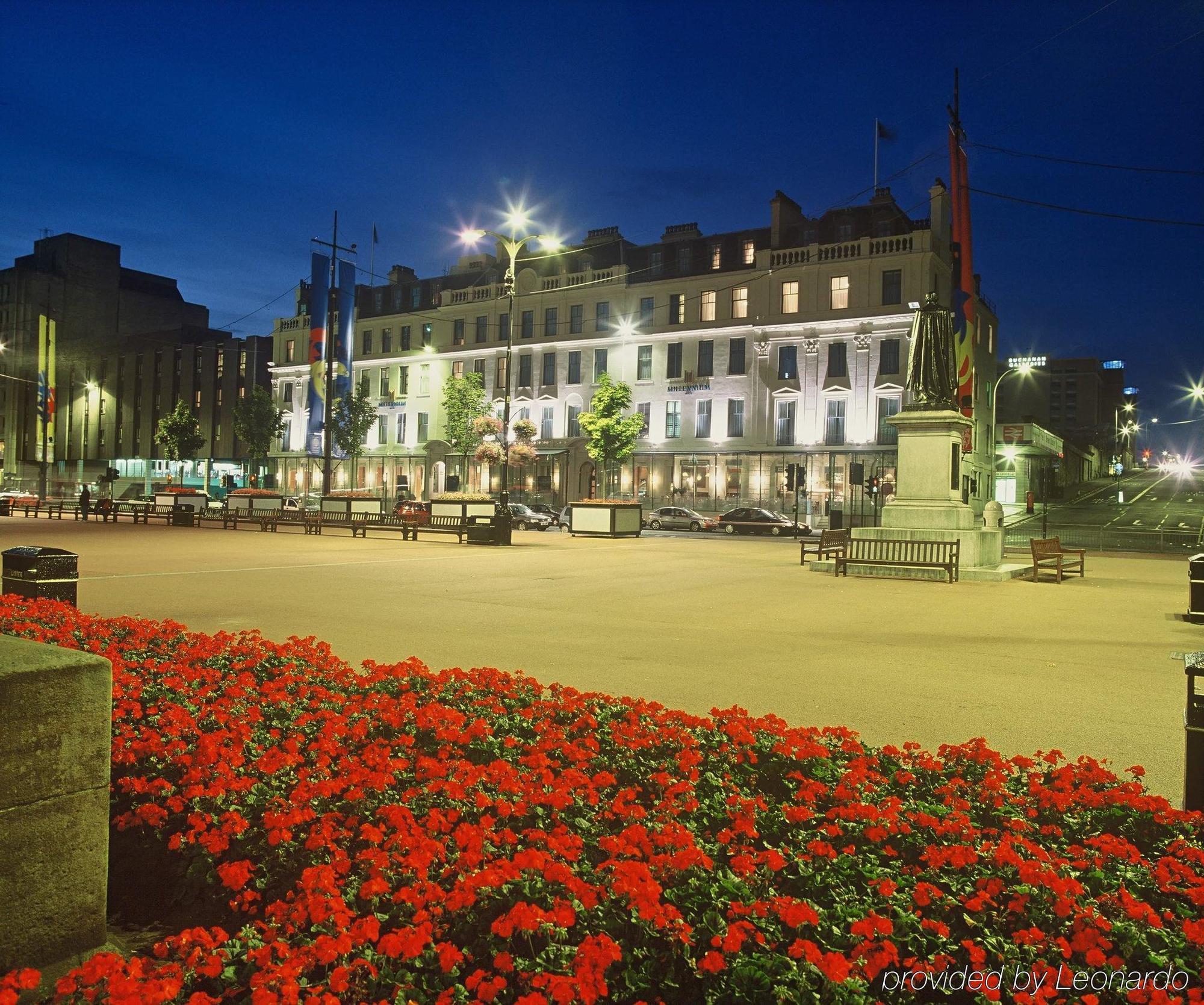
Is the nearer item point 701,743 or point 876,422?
point 701,743

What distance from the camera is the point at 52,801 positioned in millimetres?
2723

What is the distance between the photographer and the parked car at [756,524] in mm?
41719

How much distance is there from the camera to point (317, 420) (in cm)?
4656

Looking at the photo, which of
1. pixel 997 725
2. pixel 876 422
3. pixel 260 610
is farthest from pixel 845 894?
pixel 876 422

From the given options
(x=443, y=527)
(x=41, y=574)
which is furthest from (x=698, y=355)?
(x=41, y=574)

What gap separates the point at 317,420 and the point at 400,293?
2604cm

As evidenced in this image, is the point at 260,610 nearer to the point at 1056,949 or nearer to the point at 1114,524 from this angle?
the point at 1056,949

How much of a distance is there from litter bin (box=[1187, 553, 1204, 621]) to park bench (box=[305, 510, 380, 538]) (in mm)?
24856

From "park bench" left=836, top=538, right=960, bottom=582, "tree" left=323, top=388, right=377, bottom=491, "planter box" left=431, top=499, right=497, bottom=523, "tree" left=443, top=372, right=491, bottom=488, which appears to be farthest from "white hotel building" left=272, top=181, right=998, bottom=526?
"park bench" left=836, top=538, right=960, bottom=582

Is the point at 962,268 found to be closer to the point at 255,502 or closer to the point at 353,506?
the point at 353,506

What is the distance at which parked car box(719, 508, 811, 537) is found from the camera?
41.7 m

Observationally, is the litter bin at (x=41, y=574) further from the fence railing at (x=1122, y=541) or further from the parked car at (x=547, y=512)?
the parked car at (x=547, y=512)

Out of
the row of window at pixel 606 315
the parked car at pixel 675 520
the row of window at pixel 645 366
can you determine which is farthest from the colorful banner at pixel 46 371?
the parked car at pixel 675 520

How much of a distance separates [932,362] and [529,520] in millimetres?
24790
